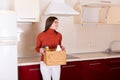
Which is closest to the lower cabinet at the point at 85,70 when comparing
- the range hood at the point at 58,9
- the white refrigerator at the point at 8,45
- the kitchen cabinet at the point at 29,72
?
the kitchen cabinet at the point at 29,72

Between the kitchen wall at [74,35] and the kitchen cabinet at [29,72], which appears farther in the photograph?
the kitchen wall at [74,35]

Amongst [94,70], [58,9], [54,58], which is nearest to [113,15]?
[94,70]

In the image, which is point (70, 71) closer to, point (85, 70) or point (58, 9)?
point (85, 70)

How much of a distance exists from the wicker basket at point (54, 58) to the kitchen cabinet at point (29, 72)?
439 millimetres

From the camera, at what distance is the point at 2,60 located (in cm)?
296

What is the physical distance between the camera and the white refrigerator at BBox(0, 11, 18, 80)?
2.91 m

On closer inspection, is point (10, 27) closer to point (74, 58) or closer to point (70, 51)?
point (74, 58)

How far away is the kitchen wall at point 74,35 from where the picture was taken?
383 centimetres

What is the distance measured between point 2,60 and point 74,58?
1282 mm

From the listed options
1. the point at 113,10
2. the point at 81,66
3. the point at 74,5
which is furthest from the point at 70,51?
the point at 113,10

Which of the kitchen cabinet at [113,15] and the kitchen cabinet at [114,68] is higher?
the kitchen cabinet at [113,15]

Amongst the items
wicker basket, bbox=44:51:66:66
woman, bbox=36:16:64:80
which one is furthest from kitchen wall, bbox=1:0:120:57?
wicker basket, bbox=44:51:66:66

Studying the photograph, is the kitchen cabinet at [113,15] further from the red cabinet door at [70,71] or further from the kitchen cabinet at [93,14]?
the red cabinet door at [70,71]

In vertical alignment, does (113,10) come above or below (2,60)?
above
